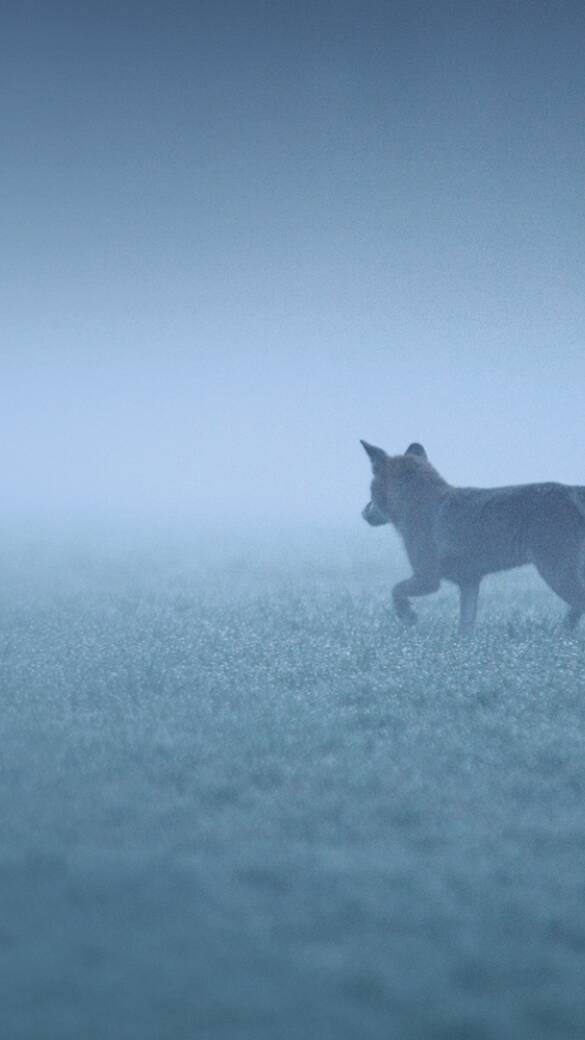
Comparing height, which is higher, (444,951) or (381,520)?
(381,520)

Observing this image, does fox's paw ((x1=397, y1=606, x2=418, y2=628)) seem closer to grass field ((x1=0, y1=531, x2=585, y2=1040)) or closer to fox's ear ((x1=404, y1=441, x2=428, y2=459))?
grass field ((x1=0, y1=531, x2=585, y2=1040))

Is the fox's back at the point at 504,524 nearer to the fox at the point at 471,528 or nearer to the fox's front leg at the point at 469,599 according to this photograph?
the fox at the point at 471,528

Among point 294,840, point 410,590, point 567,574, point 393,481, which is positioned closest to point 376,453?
point 393,481

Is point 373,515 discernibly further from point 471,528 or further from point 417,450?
point 471,528

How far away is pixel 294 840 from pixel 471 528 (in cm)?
727

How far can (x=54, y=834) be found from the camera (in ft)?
19.1

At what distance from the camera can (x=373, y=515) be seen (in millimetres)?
14320

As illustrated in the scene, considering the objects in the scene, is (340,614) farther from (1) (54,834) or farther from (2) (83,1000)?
(2) (83,1000)

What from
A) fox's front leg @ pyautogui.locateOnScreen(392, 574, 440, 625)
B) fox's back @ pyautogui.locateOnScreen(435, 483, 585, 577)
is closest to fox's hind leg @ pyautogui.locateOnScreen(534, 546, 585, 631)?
fox's back @ pyautogui.locateOnScreen(435, 483, 585, 577)

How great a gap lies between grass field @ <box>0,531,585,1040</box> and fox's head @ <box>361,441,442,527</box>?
2.47 m

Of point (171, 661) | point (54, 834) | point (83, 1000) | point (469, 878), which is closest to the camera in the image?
point (83, 1000)

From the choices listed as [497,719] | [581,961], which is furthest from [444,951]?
[497,719]

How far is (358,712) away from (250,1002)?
4.35 metres

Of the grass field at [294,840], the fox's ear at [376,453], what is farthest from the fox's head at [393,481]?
the grass field at [294,840]
